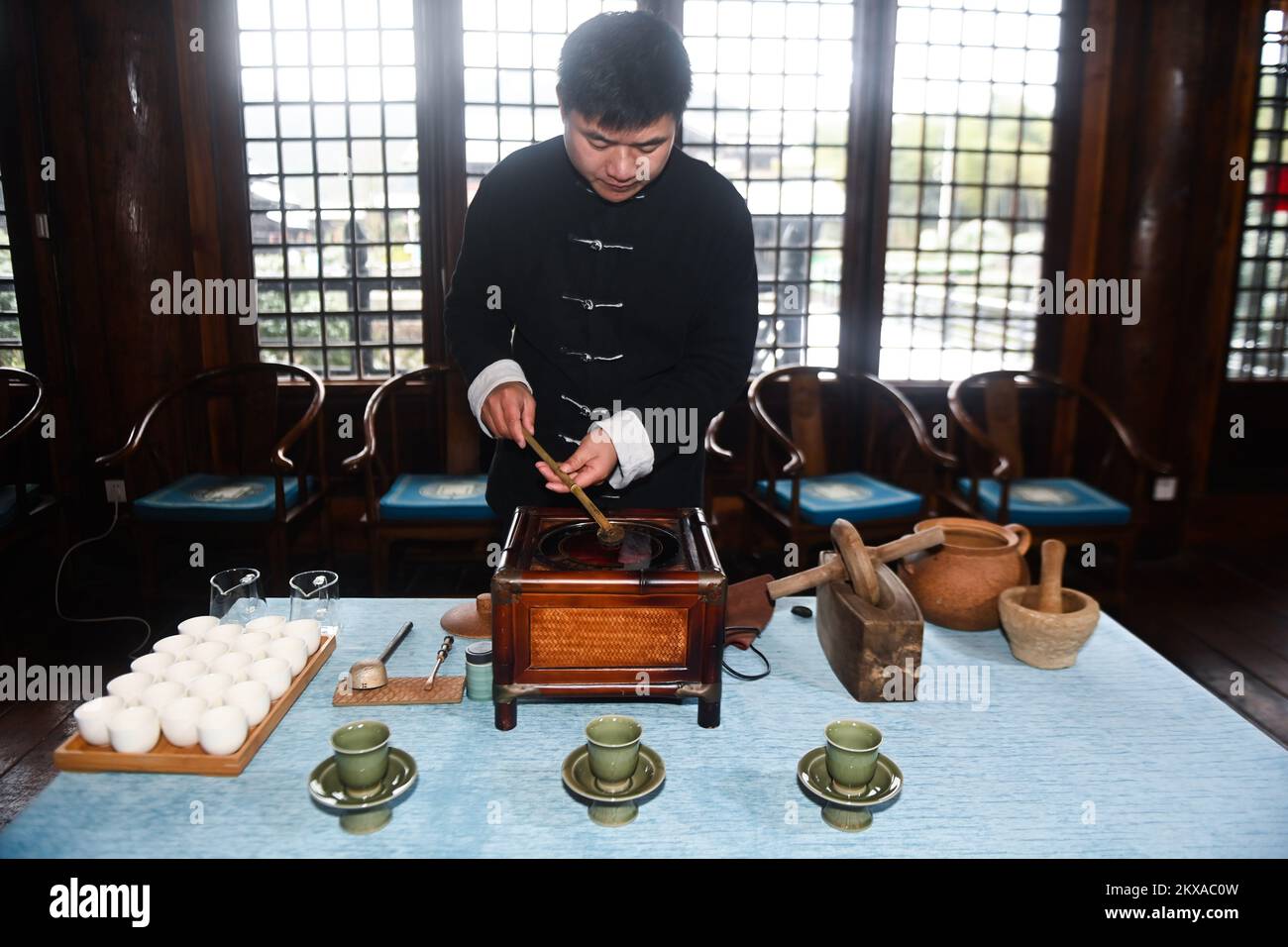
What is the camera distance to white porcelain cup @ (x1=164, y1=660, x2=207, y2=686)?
1.56m

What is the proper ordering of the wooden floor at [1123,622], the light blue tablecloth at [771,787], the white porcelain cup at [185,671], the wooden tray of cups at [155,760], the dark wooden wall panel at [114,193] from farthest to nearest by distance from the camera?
the dark wooden wall panel at [114,193], the wooden floor at [1123,622], the white porcelain cup at [185,671], the wooden tray of cups at [155,760], the light blue tablecloth at [771,787]

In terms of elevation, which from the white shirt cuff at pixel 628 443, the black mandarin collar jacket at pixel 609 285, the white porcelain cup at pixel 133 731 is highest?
the black mandarin collar jacket at pixel 609 285

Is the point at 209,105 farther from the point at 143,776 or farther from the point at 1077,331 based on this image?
the point at 1077,331

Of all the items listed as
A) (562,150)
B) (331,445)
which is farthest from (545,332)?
(331,445)

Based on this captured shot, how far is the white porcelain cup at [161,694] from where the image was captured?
1.48m

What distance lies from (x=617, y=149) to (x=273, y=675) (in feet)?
3.71

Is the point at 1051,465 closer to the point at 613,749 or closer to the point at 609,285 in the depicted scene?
the point at 609,285

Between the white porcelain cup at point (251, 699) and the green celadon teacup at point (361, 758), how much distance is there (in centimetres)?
24

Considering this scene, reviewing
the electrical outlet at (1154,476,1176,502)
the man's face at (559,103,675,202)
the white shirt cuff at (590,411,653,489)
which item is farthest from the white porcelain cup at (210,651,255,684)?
the electrical outlet at (1154,476,1176,502)

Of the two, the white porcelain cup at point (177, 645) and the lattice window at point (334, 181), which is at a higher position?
the lattice window at point (334, 181)

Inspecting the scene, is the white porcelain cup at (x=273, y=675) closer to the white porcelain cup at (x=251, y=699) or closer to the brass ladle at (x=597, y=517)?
the white porcelain cup at (x=251, y=699)

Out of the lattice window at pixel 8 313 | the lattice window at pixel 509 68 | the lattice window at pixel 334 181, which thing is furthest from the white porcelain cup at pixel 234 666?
the lattice window at pixel 8 313

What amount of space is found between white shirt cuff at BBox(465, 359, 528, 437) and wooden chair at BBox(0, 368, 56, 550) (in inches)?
99.6
